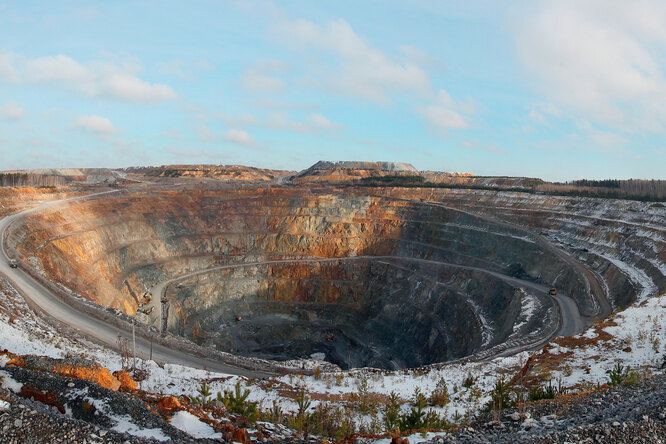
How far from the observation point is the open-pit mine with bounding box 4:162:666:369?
3984cm

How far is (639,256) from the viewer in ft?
129

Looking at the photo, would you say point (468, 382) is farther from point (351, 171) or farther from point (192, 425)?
point (351, 171)

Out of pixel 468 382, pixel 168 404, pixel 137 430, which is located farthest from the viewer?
pixel 468 382

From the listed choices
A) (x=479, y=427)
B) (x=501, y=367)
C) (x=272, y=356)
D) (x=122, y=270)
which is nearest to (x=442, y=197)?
(x=272, y=356)

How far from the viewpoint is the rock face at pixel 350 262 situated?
41.5 m

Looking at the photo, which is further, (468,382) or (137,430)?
(468,382)

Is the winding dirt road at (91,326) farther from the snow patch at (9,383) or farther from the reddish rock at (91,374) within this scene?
the snow patch at (9,383)

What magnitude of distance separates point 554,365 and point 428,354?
29410 mm

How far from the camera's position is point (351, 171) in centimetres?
12631

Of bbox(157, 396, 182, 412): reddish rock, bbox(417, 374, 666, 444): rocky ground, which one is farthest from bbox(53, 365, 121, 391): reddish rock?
bbox(417, 374, 666, 444): rocky ground

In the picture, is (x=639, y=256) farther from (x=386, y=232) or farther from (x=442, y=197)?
(x=442, y=197)

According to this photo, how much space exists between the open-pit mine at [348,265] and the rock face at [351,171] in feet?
134

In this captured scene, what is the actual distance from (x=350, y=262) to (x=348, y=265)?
64cm

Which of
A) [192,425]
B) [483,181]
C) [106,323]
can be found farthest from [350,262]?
[192,425]
